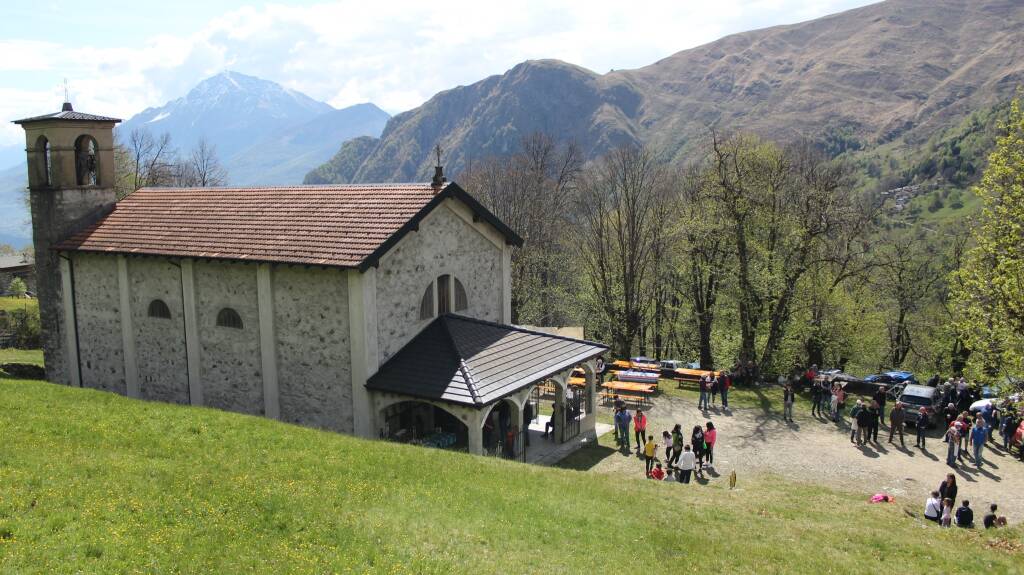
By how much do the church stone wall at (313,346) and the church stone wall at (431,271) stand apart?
3.61 ft

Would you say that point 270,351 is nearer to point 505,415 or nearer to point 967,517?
point 505,415

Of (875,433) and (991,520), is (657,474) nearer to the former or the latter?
(991,520)

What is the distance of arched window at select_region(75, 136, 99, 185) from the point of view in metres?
24.6

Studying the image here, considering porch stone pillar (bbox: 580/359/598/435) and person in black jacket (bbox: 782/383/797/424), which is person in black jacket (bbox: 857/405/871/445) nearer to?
person in black jacket (bbox: 782/383/797/424)

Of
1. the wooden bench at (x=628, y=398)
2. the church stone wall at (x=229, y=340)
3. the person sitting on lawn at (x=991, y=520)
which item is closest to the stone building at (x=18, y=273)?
the church stone wall at (x=229, y=340)

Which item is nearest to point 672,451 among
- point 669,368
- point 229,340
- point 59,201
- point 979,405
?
point 979,405

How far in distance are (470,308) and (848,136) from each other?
157 m

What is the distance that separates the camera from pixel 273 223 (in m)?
20.3

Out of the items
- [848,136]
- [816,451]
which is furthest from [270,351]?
[848,136]

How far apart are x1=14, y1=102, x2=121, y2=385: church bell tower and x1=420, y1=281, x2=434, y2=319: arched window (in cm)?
1272

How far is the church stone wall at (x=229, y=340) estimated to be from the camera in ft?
64.5

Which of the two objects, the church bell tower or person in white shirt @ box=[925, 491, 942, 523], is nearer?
person in white shirt @ box=[925, 491, 942, 523]

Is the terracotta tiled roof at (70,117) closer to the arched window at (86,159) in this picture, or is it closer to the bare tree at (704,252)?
the arched window at (86,159)

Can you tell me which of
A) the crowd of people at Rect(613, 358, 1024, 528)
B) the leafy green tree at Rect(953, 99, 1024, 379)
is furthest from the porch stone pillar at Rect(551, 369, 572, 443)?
the leafy green tree at Rect(953, 99, 1024, 379)
